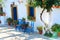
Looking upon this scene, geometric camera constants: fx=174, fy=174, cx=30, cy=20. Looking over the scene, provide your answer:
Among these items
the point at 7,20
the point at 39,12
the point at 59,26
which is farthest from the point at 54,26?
the point at 7,20

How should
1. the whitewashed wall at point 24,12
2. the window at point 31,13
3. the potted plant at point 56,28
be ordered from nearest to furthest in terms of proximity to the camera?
the potted plant at point 56,28 < the whitewashed wall at point 24,12 < the window at point 31,13

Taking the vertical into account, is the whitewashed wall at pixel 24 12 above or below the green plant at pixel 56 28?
above

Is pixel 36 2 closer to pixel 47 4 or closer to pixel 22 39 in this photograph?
pixel 47 4

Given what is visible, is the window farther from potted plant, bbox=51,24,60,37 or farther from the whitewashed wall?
potted plant, bbox=51,24,60,37

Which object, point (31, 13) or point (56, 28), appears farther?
point (31, 13)

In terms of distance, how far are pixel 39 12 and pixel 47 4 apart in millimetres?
2162

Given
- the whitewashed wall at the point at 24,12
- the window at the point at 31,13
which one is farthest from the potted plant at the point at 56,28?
the window at the point at 31,13

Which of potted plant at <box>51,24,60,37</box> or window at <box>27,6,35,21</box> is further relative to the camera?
window at <box>27,6,35,21</box>

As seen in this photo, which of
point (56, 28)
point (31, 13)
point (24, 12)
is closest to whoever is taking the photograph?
point (56, 28)

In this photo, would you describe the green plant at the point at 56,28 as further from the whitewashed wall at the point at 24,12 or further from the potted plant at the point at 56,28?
the whitewashed wall at the point at 24,12

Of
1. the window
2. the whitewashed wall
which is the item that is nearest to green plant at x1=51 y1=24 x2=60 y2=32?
the whitewashed wall

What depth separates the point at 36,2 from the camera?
11984 millimetres

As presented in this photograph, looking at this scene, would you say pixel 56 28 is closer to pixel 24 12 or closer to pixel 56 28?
pixel 56 28

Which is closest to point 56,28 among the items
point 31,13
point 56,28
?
point 56,28
